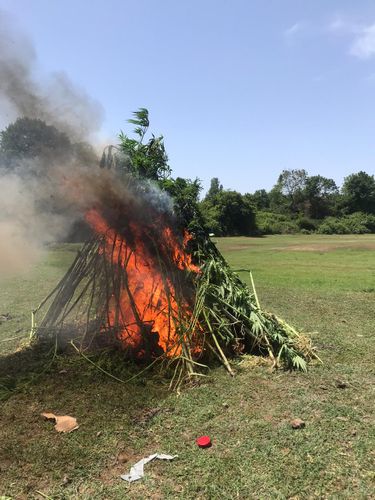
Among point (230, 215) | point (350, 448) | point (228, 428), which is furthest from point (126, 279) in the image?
point (230, 215)

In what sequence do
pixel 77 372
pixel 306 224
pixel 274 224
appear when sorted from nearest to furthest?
1. pixel 77 372
2. pixel 274 224
3. pixel 306 224

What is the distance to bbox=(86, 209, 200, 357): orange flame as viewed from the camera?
601 cm

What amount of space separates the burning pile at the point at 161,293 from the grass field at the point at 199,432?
39 centimetres

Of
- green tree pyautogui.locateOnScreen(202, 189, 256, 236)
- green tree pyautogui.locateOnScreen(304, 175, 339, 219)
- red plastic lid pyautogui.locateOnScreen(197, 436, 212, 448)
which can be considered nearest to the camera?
red plastic lid pyautogui.locateOnScreen(197, 436, 212, 448)

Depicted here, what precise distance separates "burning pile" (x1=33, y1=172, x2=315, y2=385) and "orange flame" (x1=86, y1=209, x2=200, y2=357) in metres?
0.01

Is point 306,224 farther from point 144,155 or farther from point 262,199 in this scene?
point 144,155

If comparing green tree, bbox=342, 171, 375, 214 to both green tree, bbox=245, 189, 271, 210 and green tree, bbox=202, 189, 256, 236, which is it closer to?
green tree, bbox=245, 189, 271, 210

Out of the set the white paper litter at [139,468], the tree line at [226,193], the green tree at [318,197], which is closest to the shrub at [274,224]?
the tree line at [226,193]

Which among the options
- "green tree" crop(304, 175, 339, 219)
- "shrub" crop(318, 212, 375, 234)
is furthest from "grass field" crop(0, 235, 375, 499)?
"green tree" crop(304, 175, 339, 219)

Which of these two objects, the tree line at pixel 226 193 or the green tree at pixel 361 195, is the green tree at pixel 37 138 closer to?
the tree line at pixel 226 193

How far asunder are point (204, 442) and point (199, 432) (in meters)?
0.27

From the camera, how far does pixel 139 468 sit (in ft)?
12.4

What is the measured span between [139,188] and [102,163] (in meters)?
0.68

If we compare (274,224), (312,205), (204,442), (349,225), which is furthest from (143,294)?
(312,205)
